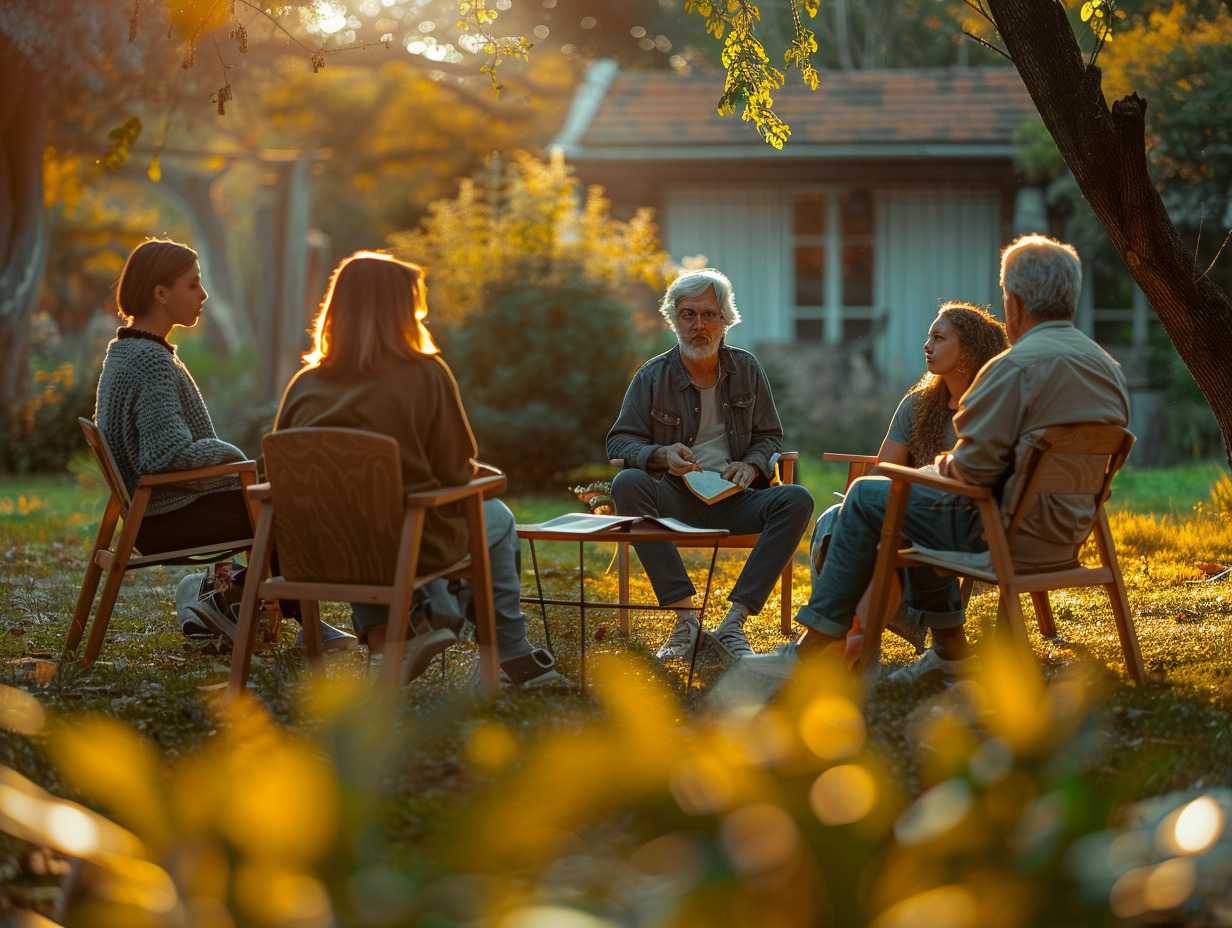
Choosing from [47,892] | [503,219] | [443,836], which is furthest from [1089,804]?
[503,219]

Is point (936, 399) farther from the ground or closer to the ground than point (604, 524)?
farther from the ground

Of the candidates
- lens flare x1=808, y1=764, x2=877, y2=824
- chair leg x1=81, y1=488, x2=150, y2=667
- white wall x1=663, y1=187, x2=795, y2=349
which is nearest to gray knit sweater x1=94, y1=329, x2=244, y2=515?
chair leg x1=81, y1=488, x2=150, y2=667

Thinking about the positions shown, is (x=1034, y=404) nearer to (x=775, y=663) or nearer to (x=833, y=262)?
→ (x=775, y=663)

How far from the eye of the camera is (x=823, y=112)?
15.4 meters

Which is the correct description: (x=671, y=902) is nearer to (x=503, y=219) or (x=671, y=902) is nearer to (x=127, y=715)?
(x=127, y=715)

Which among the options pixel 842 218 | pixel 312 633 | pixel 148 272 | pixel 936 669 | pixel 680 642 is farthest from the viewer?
pixel 842 218

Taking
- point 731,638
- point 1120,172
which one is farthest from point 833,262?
point 731,638

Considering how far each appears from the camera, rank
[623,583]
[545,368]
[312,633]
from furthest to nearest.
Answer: [545,368] → [623,583] → [312,633]

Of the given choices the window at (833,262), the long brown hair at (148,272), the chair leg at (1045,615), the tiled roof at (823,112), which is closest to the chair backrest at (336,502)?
the long brown hair at (148,272)

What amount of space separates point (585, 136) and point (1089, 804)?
14.0m

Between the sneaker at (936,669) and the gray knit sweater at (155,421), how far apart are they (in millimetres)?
2352

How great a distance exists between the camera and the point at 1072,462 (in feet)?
11.7

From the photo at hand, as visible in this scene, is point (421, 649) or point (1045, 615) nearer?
point (421, 649)

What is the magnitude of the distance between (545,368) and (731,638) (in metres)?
6.16
